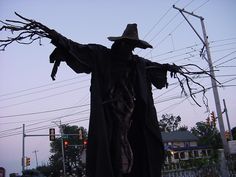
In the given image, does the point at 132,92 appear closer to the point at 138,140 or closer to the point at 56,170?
the point at 138,140

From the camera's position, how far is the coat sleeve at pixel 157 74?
16.3ft

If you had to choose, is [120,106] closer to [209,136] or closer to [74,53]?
[74,53]

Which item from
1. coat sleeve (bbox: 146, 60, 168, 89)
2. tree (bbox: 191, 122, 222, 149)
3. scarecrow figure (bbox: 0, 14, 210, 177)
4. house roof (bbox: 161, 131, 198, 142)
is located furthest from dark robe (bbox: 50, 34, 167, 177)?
house roof (bbox: 161, 131, 198, 142)

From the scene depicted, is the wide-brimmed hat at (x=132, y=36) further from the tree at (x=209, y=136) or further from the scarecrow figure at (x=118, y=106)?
the tree at (x=209, y=136)

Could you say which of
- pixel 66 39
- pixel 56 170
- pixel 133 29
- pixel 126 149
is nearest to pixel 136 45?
pixel 133 29

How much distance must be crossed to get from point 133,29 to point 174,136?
6797 centimetres

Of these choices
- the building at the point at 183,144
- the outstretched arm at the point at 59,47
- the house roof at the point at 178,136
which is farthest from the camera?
the house roof at the point at 178,136

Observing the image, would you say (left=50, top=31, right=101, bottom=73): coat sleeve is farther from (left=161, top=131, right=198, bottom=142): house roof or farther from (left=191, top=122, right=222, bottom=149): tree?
(left=161, top=131, right=198, bottom=142): house roof

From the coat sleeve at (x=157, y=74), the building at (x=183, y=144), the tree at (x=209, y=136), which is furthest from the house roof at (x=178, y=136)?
the coat sleeve at (x=157, y=74)

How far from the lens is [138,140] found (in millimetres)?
4453

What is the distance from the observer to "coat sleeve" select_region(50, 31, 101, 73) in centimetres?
385

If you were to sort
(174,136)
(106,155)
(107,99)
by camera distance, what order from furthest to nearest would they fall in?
1. (174,136)
2. (107,99)
3. (106,155)

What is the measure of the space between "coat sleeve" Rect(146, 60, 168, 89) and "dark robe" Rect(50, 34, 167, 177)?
148 millimetres

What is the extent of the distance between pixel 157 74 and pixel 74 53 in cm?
144
